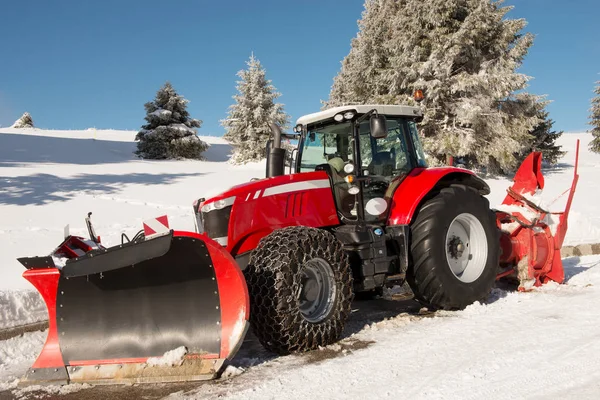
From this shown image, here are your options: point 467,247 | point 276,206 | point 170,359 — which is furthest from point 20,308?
point 467,247

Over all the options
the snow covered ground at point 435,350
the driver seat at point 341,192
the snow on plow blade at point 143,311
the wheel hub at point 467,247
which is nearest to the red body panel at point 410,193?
the driver seat at point 341,192

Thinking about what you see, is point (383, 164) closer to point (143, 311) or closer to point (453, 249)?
point (453, 249)

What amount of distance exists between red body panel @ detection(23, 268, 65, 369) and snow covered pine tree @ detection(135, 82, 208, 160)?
76.1 ft

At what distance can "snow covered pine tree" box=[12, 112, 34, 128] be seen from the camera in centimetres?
4400

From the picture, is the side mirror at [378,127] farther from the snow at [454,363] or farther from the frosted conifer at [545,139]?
the frosted conifer at [545,139]

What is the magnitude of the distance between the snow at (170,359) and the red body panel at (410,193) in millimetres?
2288

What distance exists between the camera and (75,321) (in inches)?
139

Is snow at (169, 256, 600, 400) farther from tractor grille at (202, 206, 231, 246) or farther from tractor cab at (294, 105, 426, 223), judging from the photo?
tractor cab at (294, 105, 426, 223)

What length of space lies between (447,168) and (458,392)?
2.92m

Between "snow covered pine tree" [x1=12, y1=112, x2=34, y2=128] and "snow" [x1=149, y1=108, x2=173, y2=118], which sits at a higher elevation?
"snow covered pine tree" [x1=12, y1=112, x2=34, y2=128]

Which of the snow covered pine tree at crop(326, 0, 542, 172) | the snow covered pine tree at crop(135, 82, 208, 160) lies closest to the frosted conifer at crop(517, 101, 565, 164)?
the snow covered pine tree at crop(326, 0, 542, 172)

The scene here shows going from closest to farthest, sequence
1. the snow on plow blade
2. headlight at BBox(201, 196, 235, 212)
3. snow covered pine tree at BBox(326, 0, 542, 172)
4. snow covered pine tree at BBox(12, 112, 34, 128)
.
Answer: the snow on plow blade
headlight at BBox(201, 196, 235, 212)
snow covered pine tree at BBox(326, 0, 542, 172)
snow covered pine tree at BBox(12, 112, 34, 128)

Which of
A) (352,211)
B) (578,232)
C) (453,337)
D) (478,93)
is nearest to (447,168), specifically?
(352,211)

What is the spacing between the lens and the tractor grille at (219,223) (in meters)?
3.75
